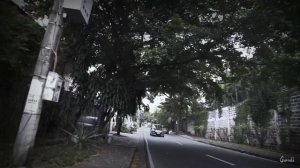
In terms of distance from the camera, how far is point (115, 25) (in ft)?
52.2

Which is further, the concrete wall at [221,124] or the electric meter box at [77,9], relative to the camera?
the concrete wall at [221,124]

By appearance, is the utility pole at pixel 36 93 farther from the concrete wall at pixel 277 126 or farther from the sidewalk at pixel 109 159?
the concrete wall at pixel 277 126

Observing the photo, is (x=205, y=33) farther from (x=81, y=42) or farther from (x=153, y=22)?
(x=81, y=42)

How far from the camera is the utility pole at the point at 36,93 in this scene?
22.9 feet

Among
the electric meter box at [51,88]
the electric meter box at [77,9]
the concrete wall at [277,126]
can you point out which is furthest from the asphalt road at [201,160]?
the electric meter box at [77,9]

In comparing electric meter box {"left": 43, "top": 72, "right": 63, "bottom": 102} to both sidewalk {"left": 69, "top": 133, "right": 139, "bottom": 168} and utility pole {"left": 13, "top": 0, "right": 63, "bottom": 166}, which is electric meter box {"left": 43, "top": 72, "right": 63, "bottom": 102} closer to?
utility pole {"left": 13, "top": 0, "right": 63, "bottom": 166}

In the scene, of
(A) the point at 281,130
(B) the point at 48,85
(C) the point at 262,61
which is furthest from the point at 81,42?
(A) the point at 281,130

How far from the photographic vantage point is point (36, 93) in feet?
23.9

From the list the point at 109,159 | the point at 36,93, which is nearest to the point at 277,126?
the point at 109,159

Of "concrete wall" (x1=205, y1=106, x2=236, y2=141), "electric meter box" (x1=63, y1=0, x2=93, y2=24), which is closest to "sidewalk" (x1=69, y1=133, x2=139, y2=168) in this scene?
"electric meter box" (x1=63, y1=0, x2=93, y2=24)

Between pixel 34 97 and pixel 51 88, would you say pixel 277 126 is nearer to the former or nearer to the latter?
pixel 51 88

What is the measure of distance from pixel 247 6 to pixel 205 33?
88.7 inches

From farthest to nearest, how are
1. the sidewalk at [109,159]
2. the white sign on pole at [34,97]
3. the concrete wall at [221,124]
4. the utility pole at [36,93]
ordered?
the concrete wall at [221,124] → the sidewalk at [109,159] → the white sign on pole at [34,97] → the utility pole at [36,93]

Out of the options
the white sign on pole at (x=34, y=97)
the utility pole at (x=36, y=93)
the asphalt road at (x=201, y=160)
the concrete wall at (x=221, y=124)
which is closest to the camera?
the utility pole at (x=36, y=93)
